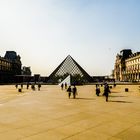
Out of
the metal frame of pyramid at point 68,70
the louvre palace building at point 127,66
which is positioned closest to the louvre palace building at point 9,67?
the metal frame of pyramid at point 68,70

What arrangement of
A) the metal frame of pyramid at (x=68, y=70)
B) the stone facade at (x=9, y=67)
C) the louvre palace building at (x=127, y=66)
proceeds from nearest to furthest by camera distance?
the metal frame of pyramid at (x=68, y=70), the louvre palace building at (x=127, y=66), the stone facade at (x=9, y=67)

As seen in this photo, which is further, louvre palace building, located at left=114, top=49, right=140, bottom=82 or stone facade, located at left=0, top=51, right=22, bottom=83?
stone facade, located at left=0, top=51, right=22, bottom=83

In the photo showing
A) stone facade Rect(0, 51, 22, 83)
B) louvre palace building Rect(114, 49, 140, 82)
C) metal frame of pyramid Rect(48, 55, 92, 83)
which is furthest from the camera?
stone facade Rect(0, 51, 22, 83)

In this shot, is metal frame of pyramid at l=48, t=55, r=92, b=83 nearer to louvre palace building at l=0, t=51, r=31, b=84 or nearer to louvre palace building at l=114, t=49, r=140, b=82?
louvre palace building at l=114, t=49, r=140, b=82

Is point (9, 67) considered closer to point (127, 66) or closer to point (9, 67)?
point (9, 67)

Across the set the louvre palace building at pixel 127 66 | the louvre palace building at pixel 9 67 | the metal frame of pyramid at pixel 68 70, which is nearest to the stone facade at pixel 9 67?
the louvre palace building at pixel 9 67

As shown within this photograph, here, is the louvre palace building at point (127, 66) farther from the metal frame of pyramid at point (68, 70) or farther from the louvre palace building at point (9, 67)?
the louvre palace building at point (9, 67)

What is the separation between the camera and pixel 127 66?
110m

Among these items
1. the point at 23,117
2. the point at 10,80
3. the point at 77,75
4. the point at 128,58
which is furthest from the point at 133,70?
the point at 23,117

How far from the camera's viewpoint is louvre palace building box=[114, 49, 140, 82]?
98625 mm

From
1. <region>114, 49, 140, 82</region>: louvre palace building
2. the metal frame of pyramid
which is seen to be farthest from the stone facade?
<region>114, 49, 140, 82</region>: louvre palace building

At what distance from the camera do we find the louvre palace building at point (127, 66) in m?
98.6

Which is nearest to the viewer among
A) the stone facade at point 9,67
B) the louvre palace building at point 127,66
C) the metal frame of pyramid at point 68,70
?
the metal frame of pyramid at point 68,70

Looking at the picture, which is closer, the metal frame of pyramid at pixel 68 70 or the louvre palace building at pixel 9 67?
the metal frame of pyramid at pixel 68 70
